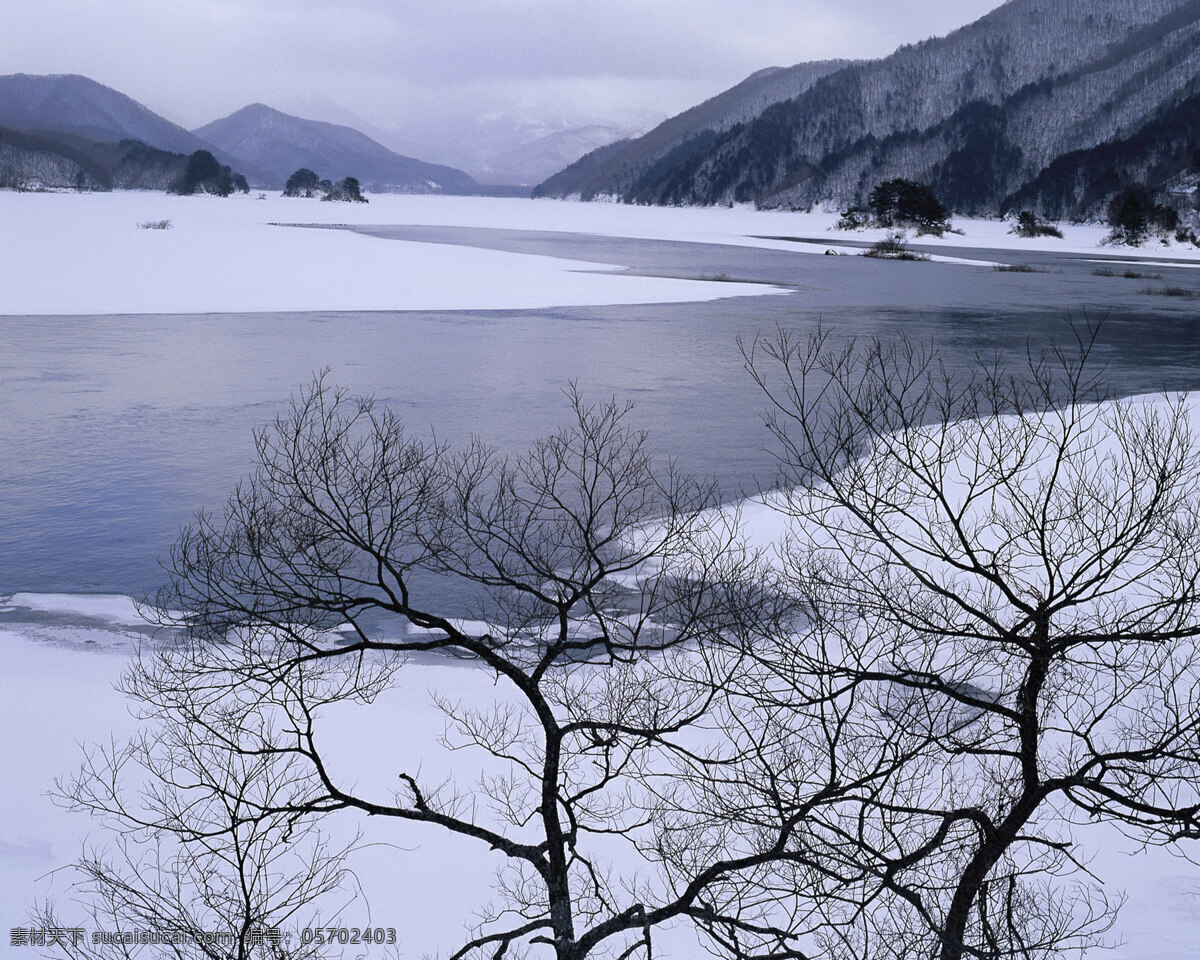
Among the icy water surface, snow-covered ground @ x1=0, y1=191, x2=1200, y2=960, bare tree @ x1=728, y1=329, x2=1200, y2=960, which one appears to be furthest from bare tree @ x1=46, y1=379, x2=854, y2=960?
the icy water surface

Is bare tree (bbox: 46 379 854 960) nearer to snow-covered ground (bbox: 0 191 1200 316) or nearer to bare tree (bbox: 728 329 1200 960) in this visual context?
bare tree (bbox: 728 329 1200 960)

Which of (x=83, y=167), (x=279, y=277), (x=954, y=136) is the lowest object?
(x=279, y=277)

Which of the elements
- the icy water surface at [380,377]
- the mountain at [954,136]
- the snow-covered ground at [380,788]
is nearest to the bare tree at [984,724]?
the snow-covered ground at [380,788]

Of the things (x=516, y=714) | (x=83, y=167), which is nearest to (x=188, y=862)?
(x=516, y=714)

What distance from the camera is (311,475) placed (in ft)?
44.9

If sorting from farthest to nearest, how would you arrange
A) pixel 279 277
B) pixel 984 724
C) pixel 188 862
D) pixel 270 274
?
pixel 270 274 < pixel 279 277 < pixel 984 724 < pixel 188 862

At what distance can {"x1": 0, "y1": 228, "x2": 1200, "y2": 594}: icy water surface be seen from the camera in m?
13.5

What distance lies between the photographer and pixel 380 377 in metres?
21.6

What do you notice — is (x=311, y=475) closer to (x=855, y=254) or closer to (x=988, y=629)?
(x=988, y=629)

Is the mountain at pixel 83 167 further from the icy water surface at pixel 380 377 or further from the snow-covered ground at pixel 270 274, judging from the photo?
the icy water surface at pixel 380 377

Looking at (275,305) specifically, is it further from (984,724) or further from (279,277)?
(984,724)

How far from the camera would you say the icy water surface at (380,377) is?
13.5 m

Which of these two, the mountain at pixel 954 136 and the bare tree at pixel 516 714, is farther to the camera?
the mountain at pixel 954 136

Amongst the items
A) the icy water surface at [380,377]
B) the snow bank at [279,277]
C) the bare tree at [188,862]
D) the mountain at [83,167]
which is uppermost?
the mountain at [83,167]
